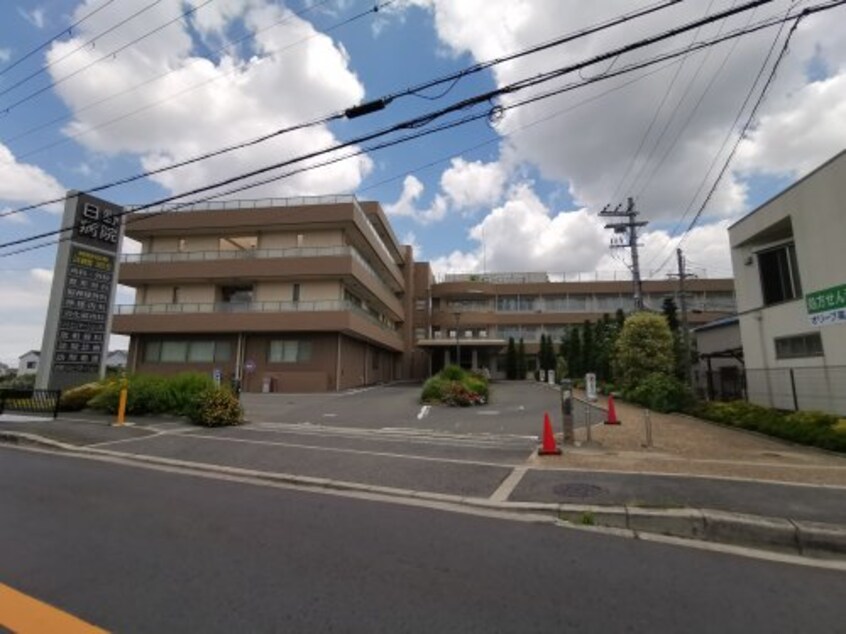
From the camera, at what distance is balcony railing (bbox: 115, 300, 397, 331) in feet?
104

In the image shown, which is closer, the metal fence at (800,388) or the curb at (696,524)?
the curb at (696,524)

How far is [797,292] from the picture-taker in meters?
17.3

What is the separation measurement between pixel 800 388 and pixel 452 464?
41.8ft

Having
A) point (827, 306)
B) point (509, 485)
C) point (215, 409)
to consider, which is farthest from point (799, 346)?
point (215, 409)

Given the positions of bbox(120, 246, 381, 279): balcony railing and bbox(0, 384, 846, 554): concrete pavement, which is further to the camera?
bbox(120, 246, 381, 279): balcony railing

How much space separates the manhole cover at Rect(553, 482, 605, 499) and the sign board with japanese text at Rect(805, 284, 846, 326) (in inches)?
468

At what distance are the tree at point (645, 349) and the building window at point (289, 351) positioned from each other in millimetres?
18504

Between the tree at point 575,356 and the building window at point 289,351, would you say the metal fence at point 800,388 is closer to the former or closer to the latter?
the tree at point 575,356

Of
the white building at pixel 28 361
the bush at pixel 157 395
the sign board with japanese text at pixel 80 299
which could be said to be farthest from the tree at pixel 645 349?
the white building at pixel 28 361

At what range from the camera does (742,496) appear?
266 inches

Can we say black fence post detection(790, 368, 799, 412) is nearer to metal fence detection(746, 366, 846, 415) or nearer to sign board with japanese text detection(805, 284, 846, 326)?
metal fence detection(746, 366, 846, 415)

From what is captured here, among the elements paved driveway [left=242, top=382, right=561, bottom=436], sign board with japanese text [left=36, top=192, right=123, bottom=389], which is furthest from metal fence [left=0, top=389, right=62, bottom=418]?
paved driveway [left=242, top=382, right=561, bottom=436]

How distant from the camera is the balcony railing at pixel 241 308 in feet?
104

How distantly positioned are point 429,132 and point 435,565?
277 inches
